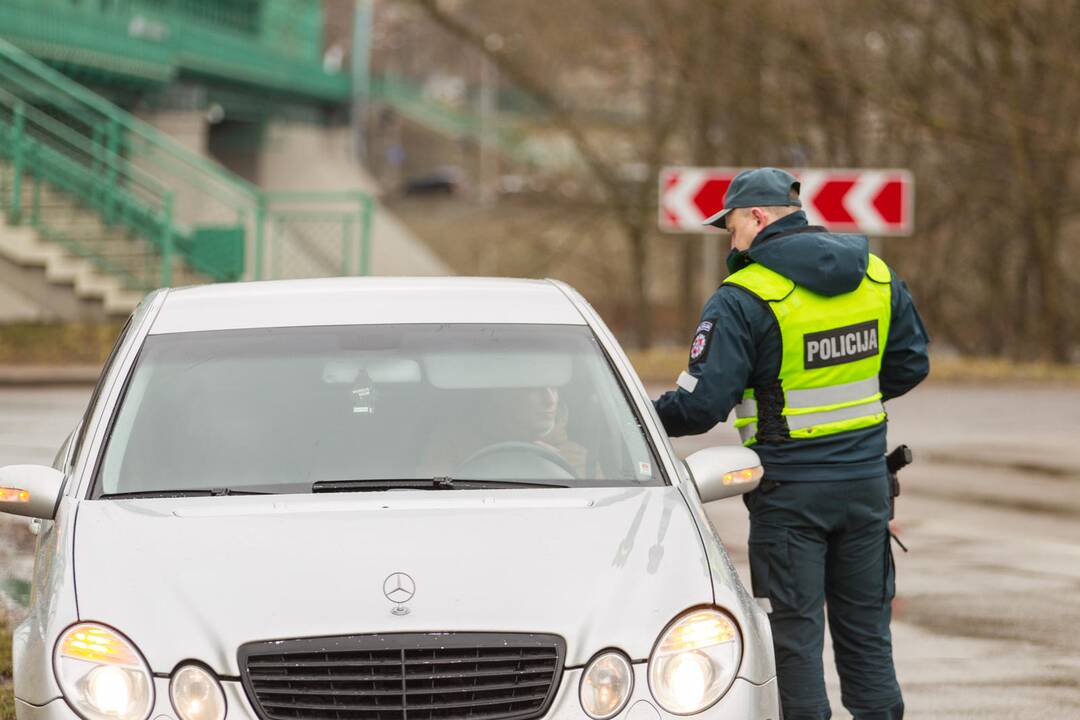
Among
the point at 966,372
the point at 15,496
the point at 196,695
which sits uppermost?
the point at 15,496

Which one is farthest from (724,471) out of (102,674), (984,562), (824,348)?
(984,562)

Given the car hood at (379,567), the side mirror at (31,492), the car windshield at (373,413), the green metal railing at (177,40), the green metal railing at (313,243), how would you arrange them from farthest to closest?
the green metal railing at (177,40) < the green metal railing at (313,243) < the car windshield at (373,413) < the side mirror at (31,492) < the car hood at (379,567)

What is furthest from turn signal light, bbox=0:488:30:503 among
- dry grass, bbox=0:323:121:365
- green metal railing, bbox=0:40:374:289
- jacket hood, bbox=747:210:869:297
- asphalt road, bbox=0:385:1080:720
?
green metal railing, bbox=0:40:374:289

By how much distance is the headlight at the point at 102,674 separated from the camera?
404 centimetres

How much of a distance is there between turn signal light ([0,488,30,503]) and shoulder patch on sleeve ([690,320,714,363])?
1.88 m

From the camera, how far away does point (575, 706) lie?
13.3 ft

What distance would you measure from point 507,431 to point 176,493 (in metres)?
0.93

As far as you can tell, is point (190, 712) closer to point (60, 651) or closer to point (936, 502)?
point (60, 651)

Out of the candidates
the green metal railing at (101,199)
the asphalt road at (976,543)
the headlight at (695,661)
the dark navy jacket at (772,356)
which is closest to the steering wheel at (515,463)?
the dark navy jacket at (772,356)

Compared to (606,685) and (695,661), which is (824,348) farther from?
(606,685)

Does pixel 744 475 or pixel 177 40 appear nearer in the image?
pixel 744 475

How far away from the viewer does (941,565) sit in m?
9.64

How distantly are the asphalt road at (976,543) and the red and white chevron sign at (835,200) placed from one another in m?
1.83

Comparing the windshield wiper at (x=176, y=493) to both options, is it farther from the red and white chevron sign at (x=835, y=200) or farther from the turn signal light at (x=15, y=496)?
the red and white chevron sign at (x=835, y=200)
